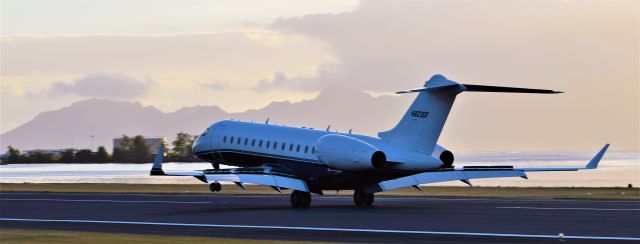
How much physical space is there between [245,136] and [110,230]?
16.2m

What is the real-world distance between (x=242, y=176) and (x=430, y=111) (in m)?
6.82

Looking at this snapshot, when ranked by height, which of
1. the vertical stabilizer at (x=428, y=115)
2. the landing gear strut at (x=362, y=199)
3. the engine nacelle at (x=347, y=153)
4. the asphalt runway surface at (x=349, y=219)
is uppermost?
the vertical stabilizer at (x=428, y=115)

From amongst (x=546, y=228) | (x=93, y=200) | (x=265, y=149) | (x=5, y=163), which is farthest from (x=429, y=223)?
(x=5, y=163)

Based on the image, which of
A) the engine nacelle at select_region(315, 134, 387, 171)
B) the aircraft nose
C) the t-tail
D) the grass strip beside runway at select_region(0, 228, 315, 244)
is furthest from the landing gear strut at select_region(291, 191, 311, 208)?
the grass strip beside runway at select_region(0, 228, 315, 244)

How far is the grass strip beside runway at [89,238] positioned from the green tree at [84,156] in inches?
3187

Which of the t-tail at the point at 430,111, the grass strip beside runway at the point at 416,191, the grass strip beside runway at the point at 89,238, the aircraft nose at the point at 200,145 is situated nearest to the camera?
the grass strip beside runway at the point at 89,238

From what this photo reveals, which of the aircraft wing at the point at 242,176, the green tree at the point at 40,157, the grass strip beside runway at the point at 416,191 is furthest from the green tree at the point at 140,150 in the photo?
the aircraft wing at the point at 242,176

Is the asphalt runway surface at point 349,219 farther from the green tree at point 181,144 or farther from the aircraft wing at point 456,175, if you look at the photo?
the green tree at point 181,144

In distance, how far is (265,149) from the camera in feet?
153

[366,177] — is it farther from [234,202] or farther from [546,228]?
[546,228]

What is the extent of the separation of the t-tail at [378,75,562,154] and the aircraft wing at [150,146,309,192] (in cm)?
421

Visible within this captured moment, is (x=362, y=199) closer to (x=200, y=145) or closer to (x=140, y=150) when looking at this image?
(x=200, y=145)

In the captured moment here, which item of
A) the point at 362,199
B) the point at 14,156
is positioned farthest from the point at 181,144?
the point at 362,199

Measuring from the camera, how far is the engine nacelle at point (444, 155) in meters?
41.6
